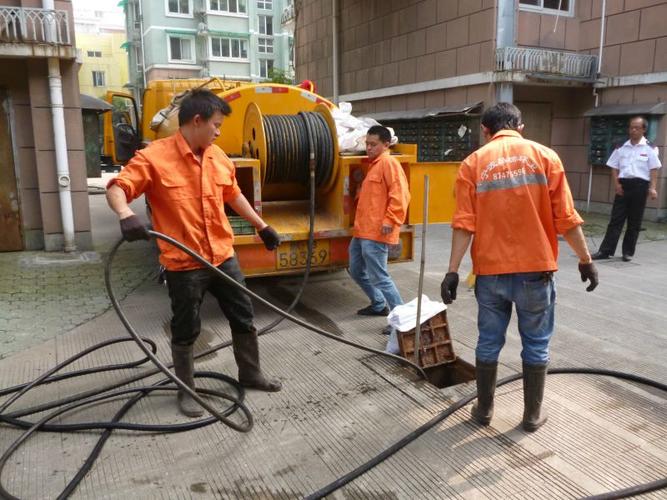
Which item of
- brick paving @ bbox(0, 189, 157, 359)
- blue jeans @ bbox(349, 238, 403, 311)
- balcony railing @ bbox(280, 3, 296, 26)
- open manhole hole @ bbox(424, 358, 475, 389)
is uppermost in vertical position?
balcony railing @ bbox(280, 3, 296, 26)

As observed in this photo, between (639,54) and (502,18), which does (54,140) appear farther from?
(639,54)

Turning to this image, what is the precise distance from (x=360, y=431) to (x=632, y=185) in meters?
5.87

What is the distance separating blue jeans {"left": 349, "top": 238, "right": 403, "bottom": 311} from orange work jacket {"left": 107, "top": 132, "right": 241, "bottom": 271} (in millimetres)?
1706

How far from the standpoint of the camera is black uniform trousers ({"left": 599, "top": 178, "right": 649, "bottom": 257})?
294 inches

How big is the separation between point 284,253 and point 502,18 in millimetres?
7842

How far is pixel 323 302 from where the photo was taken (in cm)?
577

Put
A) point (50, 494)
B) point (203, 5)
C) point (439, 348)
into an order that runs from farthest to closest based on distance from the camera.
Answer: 1. point (203, 5)
2. point (439, 348)
3. point (50, 494)

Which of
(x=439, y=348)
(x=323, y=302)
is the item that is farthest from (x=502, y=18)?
(x=439, y=348)

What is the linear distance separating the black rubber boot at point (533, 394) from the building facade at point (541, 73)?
8.51 metres

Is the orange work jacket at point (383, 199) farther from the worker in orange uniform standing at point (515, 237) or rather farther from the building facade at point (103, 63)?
the building facade at point (103, 63)

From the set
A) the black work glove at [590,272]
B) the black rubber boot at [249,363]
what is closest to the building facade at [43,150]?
the black rubber boot at [249,363]

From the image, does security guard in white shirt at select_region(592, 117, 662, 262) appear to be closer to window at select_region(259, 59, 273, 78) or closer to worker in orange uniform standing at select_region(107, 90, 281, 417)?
worker in orange uniform standing at select_region(107, 90, 281, 417)

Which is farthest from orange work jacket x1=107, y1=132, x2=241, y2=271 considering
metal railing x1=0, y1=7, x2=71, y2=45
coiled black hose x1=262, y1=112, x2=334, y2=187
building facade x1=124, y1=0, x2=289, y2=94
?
building facade x1=124, y1=0, x2=289, y2=94

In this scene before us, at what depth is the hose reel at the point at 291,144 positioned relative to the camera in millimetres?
5191
